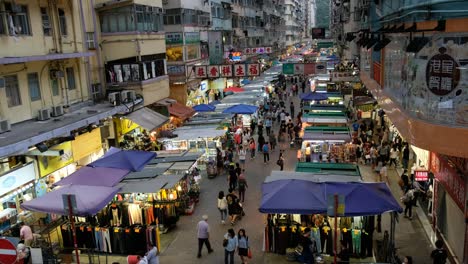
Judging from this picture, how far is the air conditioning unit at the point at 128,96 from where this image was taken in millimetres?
23641

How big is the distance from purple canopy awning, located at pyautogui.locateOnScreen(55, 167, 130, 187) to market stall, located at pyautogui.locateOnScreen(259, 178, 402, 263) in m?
5.26

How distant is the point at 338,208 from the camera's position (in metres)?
10.3

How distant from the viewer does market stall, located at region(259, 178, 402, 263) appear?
42.4 feet

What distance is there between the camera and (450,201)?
1336 centimetres

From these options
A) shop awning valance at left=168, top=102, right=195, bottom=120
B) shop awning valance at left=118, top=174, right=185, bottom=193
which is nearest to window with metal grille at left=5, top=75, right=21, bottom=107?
shop awning valance at left=118, top=174, right=185, bottom=193

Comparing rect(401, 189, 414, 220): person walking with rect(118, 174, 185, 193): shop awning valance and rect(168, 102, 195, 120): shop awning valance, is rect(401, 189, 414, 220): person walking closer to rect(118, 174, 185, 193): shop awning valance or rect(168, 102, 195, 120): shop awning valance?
rect(118, 174, 185, 193): shop awning valance

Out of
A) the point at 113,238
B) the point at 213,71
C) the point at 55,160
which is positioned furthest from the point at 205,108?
the point at 113,238

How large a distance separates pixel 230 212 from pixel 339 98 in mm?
23213

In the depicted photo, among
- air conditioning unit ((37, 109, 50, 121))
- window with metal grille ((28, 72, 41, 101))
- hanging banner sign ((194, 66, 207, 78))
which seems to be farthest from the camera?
hanging banner sign ((194, 66, 207, 78))

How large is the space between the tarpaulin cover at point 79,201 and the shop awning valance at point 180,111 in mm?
14620

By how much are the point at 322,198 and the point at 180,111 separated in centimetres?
1766

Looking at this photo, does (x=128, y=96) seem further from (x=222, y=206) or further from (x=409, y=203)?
(x=409, y=203)

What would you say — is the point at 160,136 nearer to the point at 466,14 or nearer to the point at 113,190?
the point at 113,190

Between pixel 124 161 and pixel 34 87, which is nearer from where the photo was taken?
pixel 124 161
